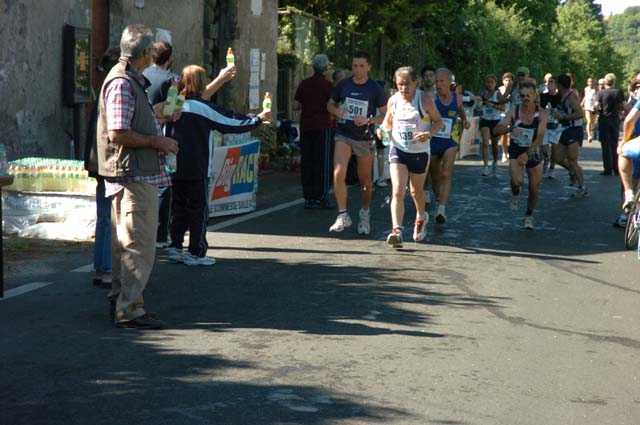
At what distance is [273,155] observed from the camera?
20.6 meters

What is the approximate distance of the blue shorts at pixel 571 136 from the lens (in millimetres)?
17797

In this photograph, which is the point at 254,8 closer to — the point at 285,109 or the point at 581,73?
the point at 285,109

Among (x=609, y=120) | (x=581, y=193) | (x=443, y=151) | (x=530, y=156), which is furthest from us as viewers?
(x=609, y=120)

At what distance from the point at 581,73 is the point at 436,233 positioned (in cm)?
7286

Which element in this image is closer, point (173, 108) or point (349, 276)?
point (173, 108)

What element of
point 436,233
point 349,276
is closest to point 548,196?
point 436,233

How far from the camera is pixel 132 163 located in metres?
6.93

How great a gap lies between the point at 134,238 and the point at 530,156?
7339mm

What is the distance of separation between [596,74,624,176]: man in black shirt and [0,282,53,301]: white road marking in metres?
15.4

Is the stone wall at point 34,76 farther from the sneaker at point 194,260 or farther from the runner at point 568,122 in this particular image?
the runner at point 568,122

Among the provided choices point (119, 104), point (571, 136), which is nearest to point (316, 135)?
point (571, 136)

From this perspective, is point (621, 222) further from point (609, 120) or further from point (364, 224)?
point (609, 120)

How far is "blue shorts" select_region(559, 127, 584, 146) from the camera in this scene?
58.4 feet

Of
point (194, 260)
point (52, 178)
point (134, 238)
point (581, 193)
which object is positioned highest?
point (52, 178)
